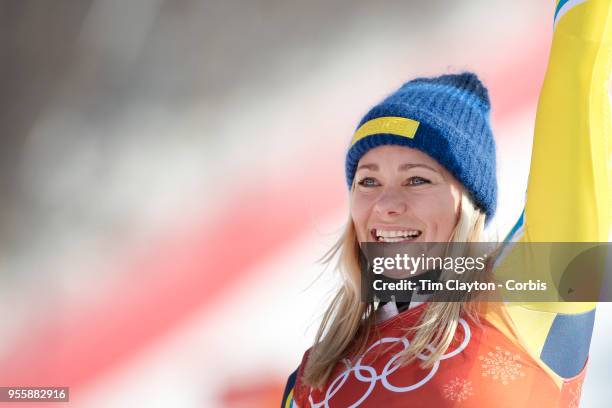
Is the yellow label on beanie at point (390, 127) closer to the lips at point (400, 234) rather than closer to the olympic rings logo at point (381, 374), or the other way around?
the lips at point (400, 234)

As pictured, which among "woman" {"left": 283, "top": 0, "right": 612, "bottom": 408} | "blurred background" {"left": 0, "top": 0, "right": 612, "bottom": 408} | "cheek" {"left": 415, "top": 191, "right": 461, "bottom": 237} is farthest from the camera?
"blurred background" {"left": 0, "top": 0, "right": 612, "bottom": 408}

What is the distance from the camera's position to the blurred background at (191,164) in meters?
1.95

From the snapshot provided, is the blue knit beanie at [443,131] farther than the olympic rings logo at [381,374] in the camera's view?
Yes

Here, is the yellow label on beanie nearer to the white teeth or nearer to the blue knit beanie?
the blue knit beanie

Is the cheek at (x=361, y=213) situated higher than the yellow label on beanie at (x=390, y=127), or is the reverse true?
the yellow label on beanie at (x=390, y=127)

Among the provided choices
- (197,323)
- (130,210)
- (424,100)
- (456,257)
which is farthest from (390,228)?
(130,210)

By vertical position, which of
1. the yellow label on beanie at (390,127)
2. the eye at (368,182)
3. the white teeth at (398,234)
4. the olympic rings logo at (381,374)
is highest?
the yellow label on beanie at (390,127)

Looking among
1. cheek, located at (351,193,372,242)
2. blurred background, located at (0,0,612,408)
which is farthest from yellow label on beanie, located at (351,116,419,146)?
blurred background, located at (0,0,612,408)

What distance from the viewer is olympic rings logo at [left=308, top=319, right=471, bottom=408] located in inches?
39.8

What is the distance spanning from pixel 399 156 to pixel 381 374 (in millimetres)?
345

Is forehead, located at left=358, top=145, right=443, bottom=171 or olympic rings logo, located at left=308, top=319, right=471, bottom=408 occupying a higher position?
forehead, located at left=358, top=145, right=443, bottom=171

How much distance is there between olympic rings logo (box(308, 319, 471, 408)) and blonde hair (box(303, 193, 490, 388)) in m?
0.01

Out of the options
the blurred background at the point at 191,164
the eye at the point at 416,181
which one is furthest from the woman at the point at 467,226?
the blurred background at the point at 191,164

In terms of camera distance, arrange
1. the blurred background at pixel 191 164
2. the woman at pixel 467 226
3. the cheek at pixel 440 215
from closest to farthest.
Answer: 1. the woman at pixel 467 226
2. the cheek at pixel 440 215
3. the blurred background at pixel 191 164
